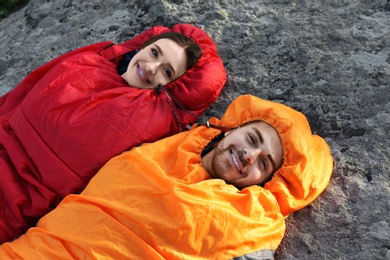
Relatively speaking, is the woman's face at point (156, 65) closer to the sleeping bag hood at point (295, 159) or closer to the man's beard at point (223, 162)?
the sleeping bag hood at point (295, 159)

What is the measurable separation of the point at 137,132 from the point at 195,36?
42.4 inches

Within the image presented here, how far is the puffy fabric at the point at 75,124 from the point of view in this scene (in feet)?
9.39

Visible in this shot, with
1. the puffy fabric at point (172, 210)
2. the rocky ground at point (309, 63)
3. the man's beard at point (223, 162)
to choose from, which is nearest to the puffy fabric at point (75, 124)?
the puffy fabric at point (172, 210)

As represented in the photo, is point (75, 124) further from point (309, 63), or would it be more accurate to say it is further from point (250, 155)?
point (309, 63)

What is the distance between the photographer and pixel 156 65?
11.0 ft

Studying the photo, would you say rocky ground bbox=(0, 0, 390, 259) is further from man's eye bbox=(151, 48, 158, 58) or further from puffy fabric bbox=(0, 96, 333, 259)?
man's eye bbox=(151, 48, 158, 58)

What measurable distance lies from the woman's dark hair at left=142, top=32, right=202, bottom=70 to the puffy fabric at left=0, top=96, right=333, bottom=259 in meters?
0.81

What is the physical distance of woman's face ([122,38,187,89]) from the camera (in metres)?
3.38

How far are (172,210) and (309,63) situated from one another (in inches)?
67.3

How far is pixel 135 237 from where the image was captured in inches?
92.3

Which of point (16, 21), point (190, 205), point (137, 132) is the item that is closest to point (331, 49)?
point (137, 132)

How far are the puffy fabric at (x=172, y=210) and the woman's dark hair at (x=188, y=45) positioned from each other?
31.8 inches

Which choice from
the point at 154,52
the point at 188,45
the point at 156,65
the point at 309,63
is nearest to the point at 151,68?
the point at 156,65

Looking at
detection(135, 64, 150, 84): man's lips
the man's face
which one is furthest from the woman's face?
the man's face
